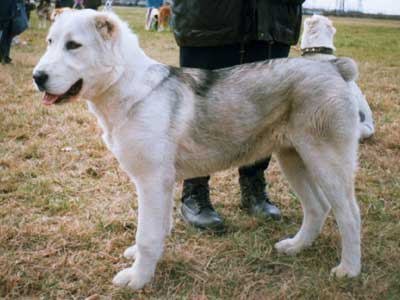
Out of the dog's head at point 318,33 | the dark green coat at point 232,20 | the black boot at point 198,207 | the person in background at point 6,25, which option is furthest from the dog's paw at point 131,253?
the person in background at point 6,25

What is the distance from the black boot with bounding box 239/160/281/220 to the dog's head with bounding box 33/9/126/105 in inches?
65.6

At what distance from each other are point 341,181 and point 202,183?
1.28 metres

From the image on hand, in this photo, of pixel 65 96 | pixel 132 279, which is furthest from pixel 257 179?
pixel 65 96

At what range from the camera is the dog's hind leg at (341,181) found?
284cm

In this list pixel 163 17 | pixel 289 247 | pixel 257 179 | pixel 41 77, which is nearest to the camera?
pixel 41 77

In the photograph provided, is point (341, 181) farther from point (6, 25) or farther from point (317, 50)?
point (6, 25)

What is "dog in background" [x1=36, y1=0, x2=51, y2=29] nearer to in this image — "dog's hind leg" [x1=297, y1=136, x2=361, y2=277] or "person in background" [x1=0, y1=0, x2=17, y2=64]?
"person in background" [x1=0, y1=0, x2=17, y2=64]

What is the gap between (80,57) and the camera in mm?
2609

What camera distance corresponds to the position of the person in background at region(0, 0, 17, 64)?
9516 mm

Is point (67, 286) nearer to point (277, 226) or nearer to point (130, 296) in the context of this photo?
point (130, 296)

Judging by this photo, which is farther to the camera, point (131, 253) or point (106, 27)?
point (131, 253)

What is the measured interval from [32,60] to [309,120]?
9.31m

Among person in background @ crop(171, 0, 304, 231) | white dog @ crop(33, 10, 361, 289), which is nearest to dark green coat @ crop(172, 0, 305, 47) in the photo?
person in background @ crop(171, 0, 304, 231)

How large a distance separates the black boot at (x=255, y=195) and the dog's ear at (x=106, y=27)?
176 cm
